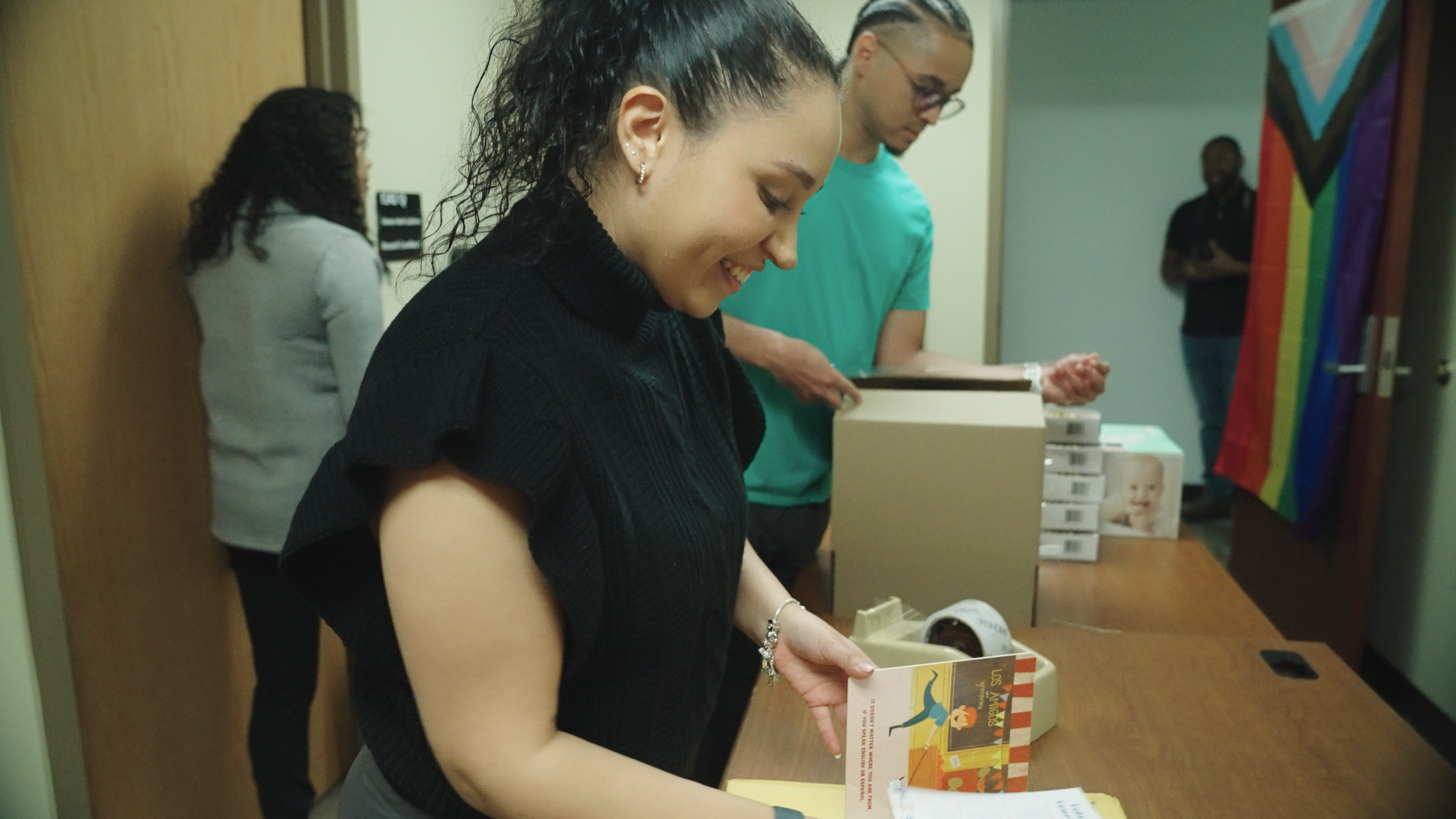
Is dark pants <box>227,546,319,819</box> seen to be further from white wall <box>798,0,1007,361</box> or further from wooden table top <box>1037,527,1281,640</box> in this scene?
white wall <box>798,0,1007,361</box>

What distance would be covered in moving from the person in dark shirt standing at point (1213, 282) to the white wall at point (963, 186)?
77.2 inches

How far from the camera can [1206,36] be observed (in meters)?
4.60

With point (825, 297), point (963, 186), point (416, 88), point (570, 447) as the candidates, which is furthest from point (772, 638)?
point (963, 186)

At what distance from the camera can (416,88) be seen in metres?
2.51

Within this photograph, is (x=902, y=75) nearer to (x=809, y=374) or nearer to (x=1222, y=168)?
(x=809, y=374)

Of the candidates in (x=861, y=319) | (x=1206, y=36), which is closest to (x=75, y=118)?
(x=861, y=319)

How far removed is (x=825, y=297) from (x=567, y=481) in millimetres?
1188

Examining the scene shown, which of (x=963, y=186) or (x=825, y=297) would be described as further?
(x=963, y=186)

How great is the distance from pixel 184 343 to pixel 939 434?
4.66ft

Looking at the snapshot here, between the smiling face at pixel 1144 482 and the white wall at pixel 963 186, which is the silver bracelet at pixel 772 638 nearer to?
the smiling face at pixel 1144 482

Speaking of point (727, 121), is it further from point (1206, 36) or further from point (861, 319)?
point (1206, 36)

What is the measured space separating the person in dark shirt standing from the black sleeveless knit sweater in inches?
168

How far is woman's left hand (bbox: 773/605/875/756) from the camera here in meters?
1.00

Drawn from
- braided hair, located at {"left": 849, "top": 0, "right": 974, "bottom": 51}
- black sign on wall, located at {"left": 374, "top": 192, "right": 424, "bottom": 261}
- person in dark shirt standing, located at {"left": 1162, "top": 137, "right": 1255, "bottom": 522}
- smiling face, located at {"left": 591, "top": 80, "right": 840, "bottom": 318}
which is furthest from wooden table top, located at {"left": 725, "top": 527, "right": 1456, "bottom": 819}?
person in dark shirt standing, located at {"left": 1162, "top": 137, "right": 1255, "bottom": 522}
